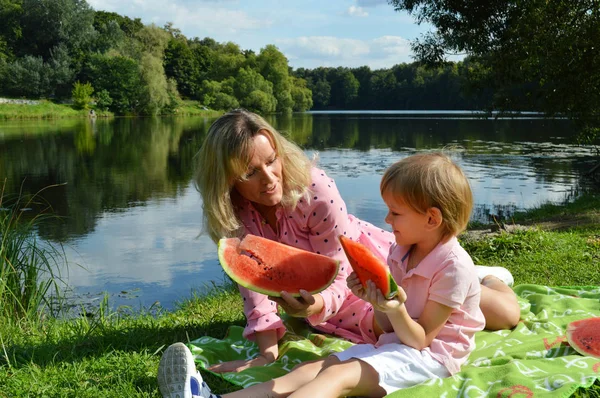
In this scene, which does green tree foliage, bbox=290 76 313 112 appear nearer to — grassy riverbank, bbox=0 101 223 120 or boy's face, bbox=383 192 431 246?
grassy riverbank, bbox=0 101 223 120

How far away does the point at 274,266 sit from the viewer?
10.4 ft

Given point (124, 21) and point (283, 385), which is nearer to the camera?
point (283, 385)

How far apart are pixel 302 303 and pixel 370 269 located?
604 mm

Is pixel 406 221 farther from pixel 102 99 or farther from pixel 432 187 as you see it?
pixel 102 99

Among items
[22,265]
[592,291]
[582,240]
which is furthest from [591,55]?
[22,265]

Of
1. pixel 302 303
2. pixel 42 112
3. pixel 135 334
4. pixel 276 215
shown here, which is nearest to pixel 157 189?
pixel 135 334

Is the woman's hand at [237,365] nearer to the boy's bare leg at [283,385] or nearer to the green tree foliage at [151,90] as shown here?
the boy's bare leg at [283,385]

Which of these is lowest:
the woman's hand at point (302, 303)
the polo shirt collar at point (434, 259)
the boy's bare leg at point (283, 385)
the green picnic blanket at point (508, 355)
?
the green picnic blanket at point (508, 355)

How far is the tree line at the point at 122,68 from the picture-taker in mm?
50431

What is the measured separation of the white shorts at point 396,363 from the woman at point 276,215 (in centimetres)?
42

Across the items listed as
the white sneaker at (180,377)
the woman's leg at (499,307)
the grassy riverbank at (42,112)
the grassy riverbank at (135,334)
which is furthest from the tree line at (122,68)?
the white sneaker at (180,377)

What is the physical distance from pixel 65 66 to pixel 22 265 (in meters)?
51.2

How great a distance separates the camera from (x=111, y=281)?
709cm

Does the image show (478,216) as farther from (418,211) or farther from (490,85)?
(418,211)
